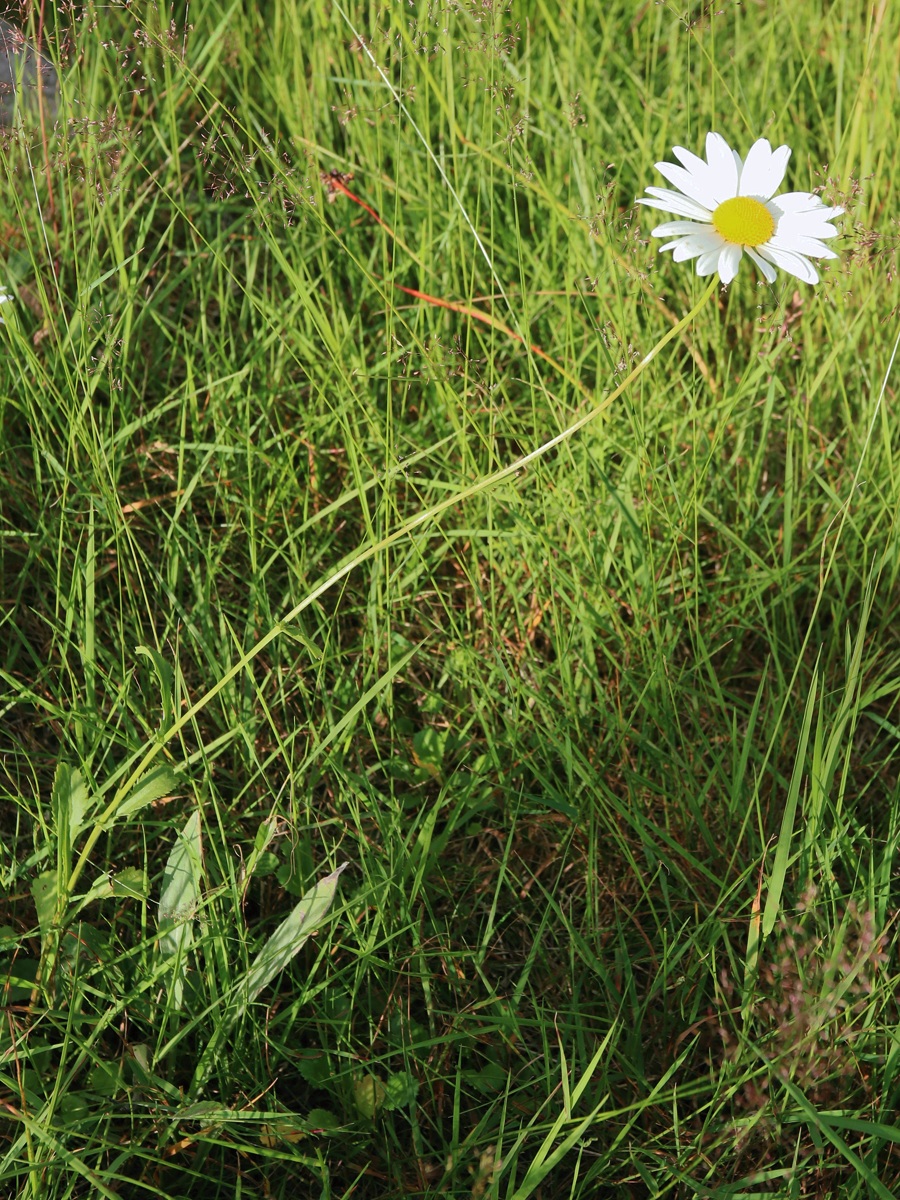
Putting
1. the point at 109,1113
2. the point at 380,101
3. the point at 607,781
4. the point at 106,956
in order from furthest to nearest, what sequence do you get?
the point at 380,101 → the point at 607,781 → the point at 106,956 → the point at 109,1113

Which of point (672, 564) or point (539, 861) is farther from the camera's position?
point (672, 564)

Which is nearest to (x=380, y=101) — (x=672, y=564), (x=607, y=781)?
(x=672, y=564)

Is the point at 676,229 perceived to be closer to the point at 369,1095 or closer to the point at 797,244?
the point at 797,244

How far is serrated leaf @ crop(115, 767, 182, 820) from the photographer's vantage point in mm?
1100

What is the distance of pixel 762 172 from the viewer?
1.15 meters

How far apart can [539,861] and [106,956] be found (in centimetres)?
53

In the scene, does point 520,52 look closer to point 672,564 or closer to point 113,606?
point 672,564

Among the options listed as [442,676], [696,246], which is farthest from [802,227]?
[442,676]

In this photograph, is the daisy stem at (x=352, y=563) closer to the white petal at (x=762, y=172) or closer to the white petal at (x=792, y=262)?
the white petal at (x=792, y=262)

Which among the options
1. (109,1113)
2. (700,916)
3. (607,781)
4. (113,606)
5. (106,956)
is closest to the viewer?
(109,1113)

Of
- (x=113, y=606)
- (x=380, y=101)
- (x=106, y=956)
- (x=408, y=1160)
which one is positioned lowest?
(x=408, y=1160)

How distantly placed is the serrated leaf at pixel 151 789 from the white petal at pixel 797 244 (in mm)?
840

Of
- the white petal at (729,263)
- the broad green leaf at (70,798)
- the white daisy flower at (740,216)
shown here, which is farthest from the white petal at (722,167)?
the broad green leaf at (70,798)

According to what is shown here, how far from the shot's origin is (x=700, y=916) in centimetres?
123
